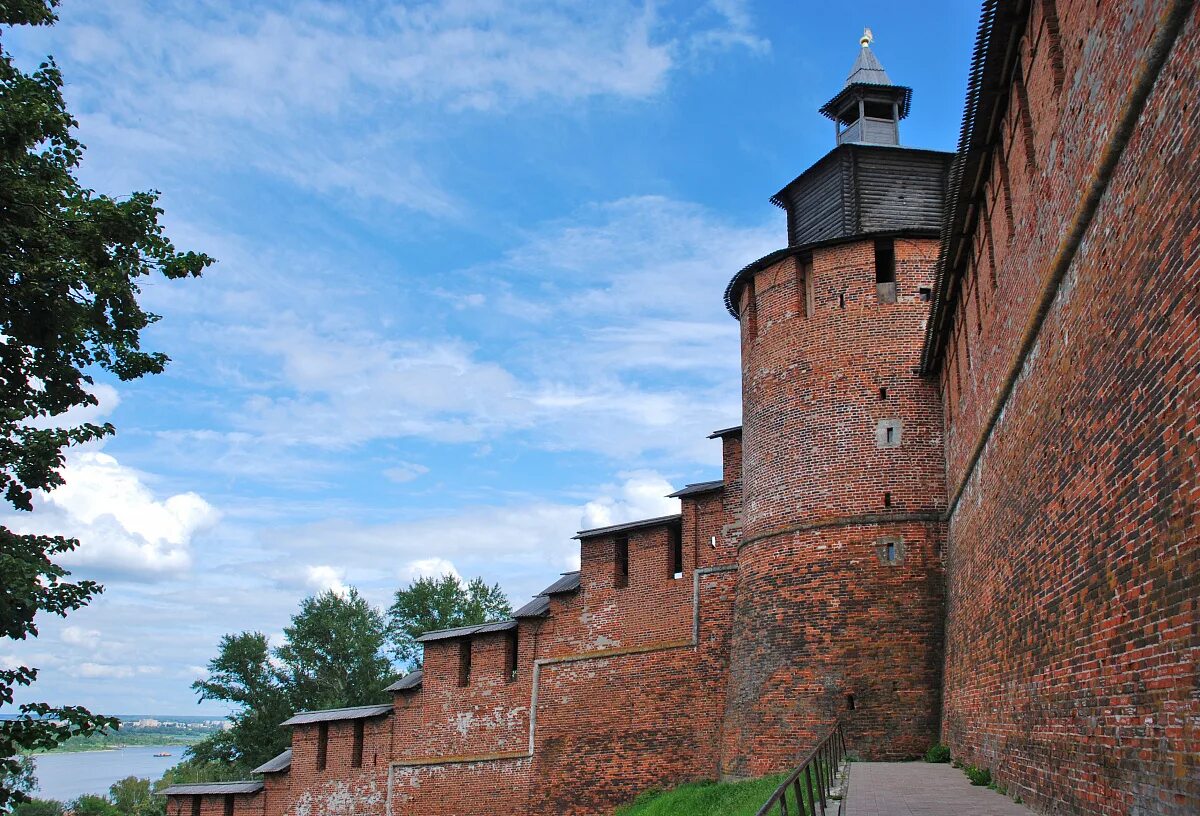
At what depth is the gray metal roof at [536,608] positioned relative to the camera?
69.0 ft

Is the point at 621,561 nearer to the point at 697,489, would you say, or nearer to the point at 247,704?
the point at 697,489

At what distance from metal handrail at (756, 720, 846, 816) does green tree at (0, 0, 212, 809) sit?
5.98 m

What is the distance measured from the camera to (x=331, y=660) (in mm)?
42156

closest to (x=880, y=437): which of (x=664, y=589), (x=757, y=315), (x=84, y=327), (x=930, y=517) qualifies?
(x=930, y=517)

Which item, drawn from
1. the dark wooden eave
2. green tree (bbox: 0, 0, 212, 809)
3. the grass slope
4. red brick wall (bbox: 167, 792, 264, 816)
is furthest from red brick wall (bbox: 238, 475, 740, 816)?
green tree (bbox: 0, 0, 212, 809)

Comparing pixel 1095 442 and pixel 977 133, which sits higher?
pixel 977 133

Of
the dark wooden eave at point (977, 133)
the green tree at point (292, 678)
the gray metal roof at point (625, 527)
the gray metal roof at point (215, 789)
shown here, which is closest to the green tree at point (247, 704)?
the green tree at point (292, 678)

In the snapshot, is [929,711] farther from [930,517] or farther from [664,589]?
[664,589]

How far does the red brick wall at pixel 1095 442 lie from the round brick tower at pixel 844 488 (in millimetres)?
3425

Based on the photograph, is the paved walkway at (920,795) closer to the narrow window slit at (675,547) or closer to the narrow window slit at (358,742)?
the narrow window slit at (675,547)

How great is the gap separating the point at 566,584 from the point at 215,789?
35.9 feet

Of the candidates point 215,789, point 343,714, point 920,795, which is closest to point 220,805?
point 215,789

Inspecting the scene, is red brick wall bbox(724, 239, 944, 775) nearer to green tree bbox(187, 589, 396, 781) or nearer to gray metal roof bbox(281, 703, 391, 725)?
gray metal roof bbox(281, 703, 391, 725)

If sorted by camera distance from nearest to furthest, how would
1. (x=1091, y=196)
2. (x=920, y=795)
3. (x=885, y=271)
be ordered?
1. (x=1091, y=196)
2. (x=920, y=795)
3. (x=885, y=271)
